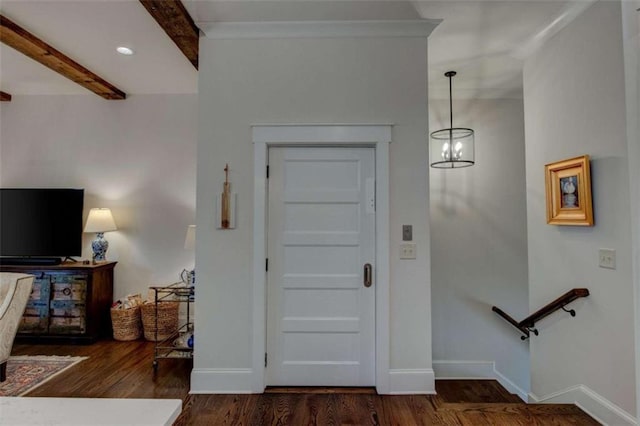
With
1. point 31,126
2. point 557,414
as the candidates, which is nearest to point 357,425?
point 557,414

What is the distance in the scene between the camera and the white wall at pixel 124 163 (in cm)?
404

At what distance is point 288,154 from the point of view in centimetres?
269

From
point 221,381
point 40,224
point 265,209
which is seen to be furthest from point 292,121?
point 40,224

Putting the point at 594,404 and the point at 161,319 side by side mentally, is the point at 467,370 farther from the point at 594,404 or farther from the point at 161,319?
the point at 161,319

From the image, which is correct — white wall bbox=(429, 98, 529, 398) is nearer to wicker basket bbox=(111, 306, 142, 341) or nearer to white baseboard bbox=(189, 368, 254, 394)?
white baseboard bbox=(189, 368, 254, 394)

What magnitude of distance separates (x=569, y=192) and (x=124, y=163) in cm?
454

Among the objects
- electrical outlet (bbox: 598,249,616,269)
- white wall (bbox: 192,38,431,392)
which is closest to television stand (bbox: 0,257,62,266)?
white wall (bbox: 192,38,431,392)

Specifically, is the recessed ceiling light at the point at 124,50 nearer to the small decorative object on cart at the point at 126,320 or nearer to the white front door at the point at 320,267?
the white front door at the point at 320,267

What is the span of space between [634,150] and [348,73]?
1.89 metres

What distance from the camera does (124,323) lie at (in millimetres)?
3725

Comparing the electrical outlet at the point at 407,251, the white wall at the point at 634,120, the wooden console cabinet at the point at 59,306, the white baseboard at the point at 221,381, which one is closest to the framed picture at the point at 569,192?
the white wall at the point at 634,120

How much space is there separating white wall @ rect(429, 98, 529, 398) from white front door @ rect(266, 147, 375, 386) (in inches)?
61.1

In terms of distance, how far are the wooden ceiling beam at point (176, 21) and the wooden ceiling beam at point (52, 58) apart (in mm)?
1328

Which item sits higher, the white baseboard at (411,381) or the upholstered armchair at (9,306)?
the upholstered armchair at (9,306)
